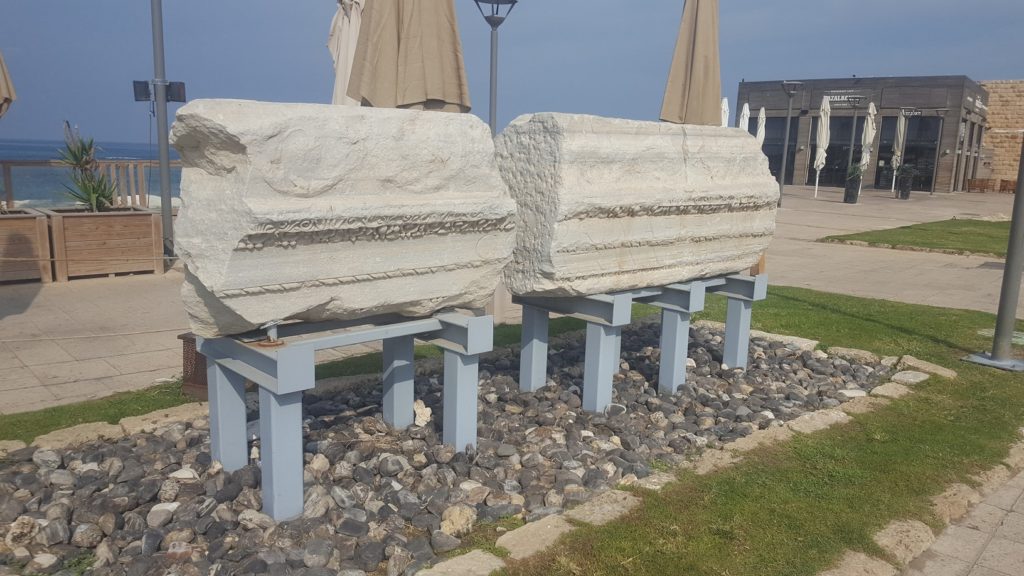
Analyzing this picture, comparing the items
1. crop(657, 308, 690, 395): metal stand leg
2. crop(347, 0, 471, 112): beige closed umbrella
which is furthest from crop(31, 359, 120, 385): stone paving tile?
crop(657, 308, 690, 395): metal stand leg

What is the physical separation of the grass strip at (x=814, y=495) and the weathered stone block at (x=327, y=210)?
138 centimetres

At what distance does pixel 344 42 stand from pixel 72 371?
11.3 ft

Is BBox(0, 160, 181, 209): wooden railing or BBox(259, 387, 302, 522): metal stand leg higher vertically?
BBox(0, 160, 181, 209): wooden railing

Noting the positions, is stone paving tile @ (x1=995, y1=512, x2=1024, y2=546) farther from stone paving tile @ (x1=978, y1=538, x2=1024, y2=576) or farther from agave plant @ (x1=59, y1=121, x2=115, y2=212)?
agave plant @ (x1=59, y1=121, x2=115, y2=212)

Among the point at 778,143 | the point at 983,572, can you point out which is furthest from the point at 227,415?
the point at 778,143

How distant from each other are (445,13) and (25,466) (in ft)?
11.1

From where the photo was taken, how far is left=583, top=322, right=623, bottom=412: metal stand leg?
4594 mm

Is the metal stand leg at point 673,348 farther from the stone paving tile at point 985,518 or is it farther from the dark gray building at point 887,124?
the dark gray building at point 887,124

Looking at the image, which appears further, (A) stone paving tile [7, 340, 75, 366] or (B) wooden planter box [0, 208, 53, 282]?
(B) wooden planter box [0, 208, 53, 282]

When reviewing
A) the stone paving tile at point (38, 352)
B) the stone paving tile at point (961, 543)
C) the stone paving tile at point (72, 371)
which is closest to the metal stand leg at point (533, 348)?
the stone paving tile at point (961, 543)

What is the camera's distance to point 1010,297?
595 centimetres

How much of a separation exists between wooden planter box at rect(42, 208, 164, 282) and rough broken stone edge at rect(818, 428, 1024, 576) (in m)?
7.61

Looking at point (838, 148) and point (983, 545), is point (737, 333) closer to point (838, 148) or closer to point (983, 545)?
point (983, 545)

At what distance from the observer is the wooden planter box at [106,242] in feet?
26.8
